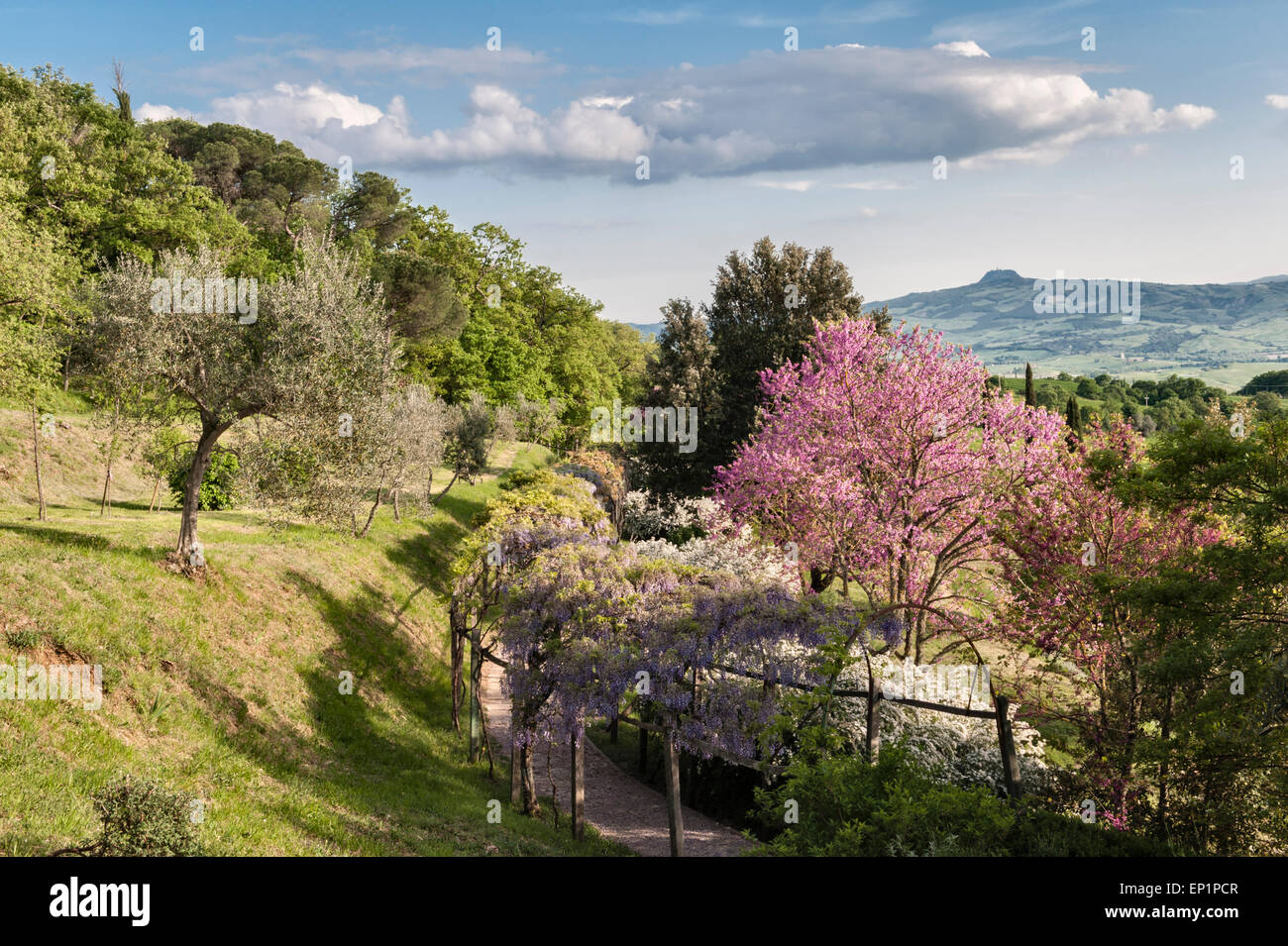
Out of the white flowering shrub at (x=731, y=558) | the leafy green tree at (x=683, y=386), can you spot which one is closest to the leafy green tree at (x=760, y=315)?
the leafy green tree at (x=683, y=386)

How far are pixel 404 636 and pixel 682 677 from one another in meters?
13.3

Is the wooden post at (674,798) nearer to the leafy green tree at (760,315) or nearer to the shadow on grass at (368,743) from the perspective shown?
the shadow on grass at (368,743)

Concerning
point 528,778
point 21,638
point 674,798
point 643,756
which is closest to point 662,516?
point 643,756

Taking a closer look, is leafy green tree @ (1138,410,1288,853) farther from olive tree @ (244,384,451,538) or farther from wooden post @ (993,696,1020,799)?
olive tree @ (244,384,451,538)

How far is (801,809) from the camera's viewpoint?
1135 cm

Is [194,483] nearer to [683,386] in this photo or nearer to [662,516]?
[683,386]

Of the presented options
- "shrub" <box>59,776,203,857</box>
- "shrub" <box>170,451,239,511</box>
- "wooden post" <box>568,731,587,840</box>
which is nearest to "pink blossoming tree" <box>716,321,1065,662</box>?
"wooden post" <box>568,731,587,840</box>

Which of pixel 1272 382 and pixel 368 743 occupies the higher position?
pixel 1272 382

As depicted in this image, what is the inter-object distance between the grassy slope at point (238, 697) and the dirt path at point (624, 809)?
1.32 meters

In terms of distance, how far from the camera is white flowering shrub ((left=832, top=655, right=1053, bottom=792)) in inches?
638

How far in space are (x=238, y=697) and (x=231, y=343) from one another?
6962 millimetres

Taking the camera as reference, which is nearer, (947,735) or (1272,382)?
(947,735)

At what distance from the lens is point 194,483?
1716cm
